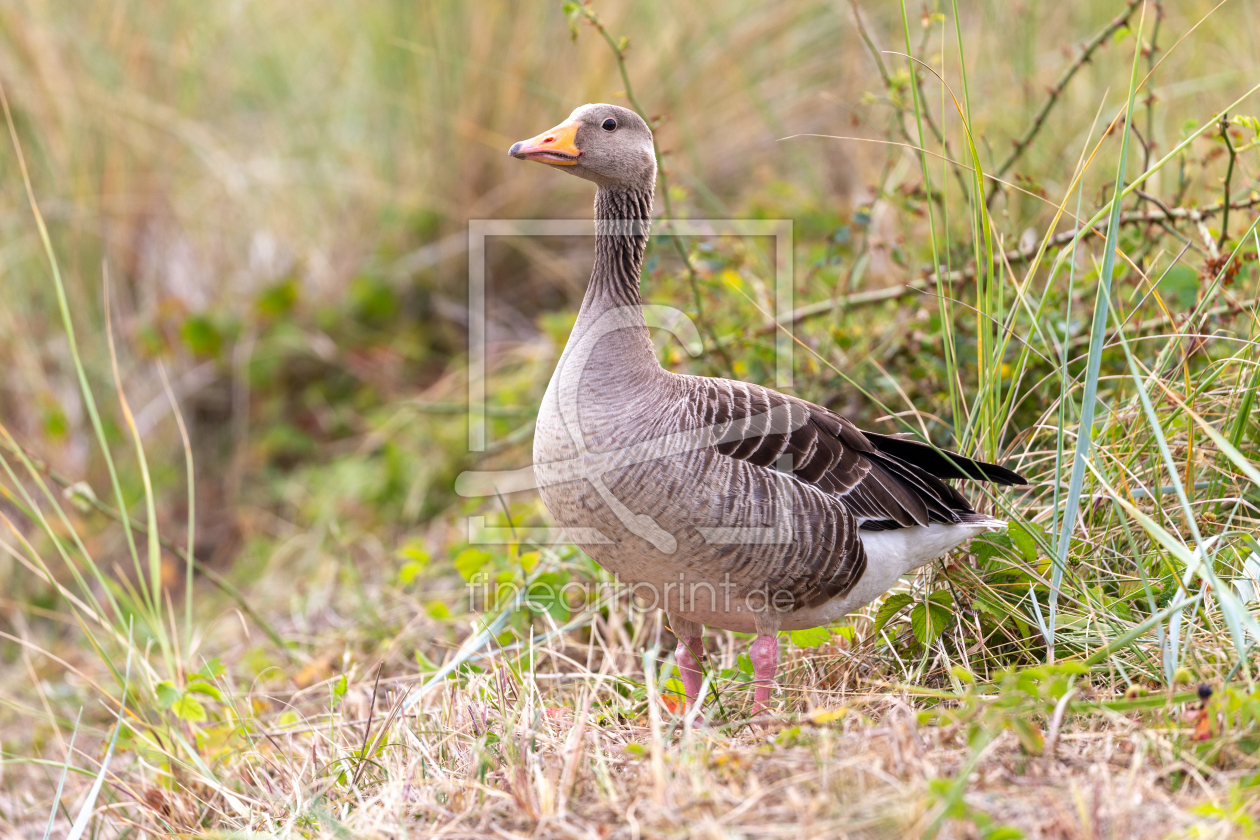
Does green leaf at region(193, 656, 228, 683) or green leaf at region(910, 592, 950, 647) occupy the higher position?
green leaf at region(910, 592, 950, 647)

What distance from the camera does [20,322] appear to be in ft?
22.2

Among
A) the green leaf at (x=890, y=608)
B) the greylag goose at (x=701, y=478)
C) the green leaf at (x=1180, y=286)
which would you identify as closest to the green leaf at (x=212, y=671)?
the greylag goose at (x=701, y=478)

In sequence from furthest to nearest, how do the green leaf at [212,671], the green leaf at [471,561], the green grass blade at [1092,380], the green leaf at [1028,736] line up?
the green leaf at [471,561] → the green leaf at [212,671] → the green grass blade at [1092,380] → the green leaf at [1028,736]

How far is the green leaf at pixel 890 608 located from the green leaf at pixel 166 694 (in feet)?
7.69

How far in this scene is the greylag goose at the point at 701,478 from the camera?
3.05 m

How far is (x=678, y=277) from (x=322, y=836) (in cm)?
254

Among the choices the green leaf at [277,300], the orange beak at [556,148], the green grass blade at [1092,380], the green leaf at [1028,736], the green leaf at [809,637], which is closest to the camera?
the green leaf at [1028,736]

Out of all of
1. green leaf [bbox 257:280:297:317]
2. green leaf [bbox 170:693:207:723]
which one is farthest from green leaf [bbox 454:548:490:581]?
green leaf [bbox 257:280:297:317]

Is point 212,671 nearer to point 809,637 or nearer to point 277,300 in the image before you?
point 809,637

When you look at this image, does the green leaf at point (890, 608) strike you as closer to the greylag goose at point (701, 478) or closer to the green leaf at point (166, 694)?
the greylag goose at point (701, 478)

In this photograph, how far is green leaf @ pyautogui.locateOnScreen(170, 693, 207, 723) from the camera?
3.51 meters

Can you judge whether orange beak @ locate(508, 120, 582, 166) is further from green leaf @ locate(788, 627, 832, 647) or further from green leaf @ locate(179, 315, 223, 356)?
green leaf @ locate(179, 315, 223, 356)

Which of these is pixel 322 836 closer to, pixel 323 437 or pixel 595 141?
pixel 595 141

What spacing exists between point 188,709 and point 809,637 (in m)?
2.09
